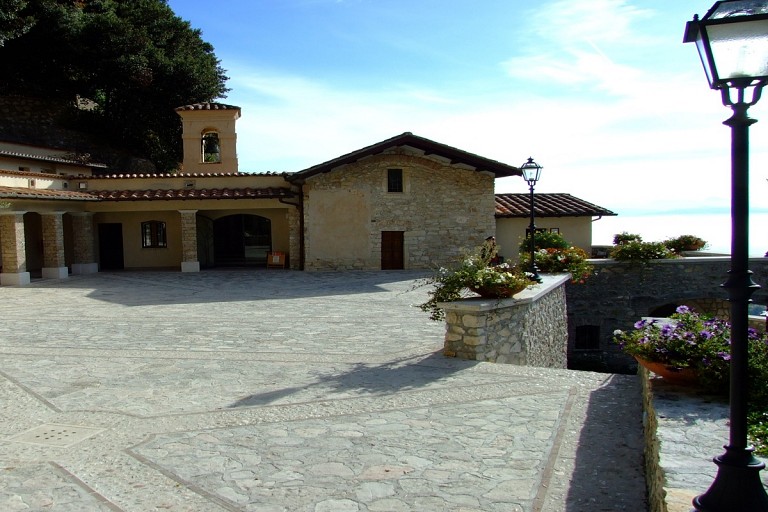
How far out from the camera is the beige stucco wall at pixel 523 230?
23.1 metres

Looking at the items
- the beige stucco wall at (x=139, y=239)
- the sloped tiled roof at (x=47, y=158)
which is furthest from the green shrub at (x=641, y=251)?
the sloped tiled roof at (x=47, y=158)

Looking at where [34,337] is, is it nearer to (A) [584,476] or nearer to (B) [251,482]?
(B) [251,482]

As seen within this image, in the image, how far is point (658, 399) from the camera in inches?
183

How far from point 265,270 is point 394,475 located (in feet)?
59.7

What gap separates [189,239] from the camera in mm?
21516

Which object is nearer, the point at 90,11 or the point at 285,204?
the point at 285,204

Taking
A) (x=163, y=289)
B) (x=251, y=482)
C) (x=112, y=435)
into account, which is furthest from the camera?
(x=163, y=289)

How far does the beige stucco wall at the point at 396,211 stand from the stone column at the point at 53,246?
854 cm

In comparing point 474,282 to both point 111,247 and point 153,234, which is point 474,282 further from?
point 111,247

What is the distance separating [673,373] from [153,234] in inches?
889

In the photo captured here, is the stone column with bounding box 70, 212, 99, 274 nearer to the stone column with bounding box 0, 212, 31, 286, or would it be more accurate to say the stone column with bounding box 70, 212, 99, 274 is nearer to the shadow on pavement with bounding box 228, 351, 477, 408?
the stone column with bounding box 0, 212, 31, 286

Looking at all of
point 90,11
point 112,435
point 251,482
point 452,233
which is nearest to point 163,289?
point 452,233

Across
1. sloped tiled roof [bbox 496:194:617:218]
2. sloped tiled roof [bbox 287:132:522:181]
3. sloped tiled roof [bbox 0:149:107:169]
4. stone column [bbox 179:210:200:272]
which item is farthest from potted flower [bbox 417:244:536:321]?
sloped tiled roof [bbox 0:149:107:169]

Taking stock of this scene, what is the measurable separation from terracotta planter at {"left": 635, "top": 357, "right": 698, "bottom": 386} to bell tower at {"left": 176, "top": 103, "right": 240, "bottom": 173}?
22.8 metres
